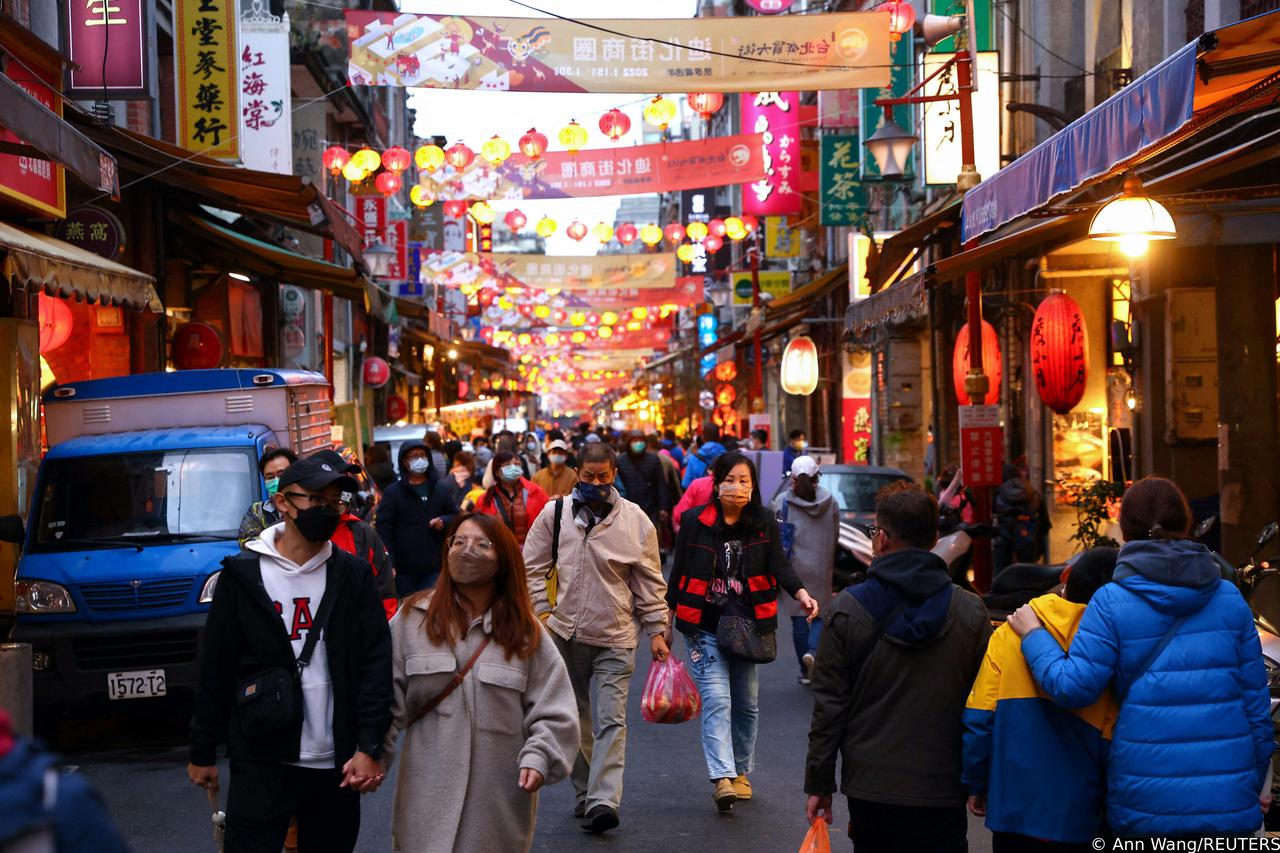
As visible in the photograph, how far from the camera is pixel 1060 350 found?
14.6 m

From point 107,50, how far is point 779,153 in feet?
62.1

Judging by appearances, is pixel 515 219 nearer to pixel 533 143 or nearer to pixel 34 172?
pixel 533 143

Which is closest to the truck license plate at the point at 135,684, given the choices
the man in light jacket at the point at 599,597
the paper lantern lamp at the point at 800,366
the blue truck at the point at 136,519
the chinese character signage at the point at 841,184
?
the blue truck at the point at 136,519

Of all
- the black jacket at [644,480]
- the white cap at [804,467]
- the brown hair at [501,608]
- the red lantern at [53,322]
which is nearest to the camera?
the brown hair at [501,608]

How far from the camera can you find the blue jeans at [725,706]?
825cm

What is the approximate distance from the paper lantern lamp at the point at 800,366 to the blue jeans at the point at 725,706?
20954 millimetres

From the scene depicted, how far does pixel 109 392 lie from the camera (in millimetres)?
11805

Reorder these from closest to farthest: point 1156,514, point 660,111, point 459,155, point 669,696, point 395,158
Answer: point 1156,514 → point 669,696 → point 660,111 → point 459,155 → point 395,158

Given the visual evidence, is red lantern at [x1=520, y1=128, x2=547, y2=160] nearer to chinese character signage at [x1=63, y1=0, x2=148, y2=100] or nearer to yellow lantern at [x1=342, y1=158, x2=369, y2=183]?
yellow lantern at [x1=342, y1=158, x2=369, y2=183]

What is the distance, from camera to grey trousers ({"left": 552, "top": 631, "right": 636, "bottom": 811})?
25.4 feet

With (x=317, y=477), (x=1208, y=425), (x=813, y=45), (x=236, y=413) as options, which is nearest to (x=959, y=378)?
(x=1208, y=425)

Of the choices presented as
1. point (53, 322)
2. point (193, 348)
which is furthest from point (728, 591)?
point (193, 348)

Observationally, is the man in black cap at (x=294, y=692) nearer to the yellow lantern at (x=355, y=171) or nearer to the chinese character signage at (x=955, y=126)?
the chinese character signage at (x=955, y=126)

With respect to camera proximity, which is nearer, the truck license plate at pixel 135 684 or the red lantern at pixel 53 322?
the truck license plate at pixel 135 684
